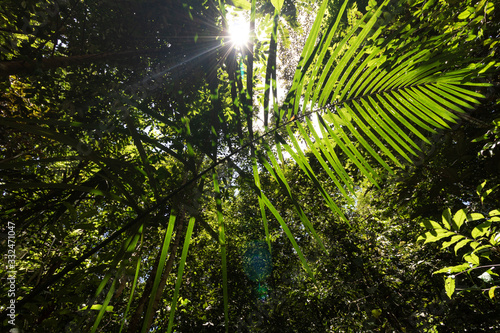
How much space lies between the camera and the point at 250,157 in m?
0.70

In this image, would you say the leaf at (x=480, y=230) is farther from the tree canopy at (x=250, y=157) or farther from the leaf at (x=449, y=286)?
the leaf at (x=449, y=286)

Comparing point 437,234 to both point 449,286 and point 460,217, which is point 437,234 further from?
point 449,286

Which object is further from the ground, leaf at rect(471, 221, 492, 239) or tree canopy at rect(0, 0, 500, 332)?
tree canopy at rect(0, 0, 500, 332)

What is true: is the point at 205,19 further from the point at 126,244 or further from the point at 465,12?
the point at 126,244

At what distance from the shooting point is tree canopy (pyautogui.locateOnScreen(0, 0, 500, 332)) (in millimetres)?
672

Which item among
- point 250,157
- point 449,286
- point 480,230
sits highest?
point 250,157

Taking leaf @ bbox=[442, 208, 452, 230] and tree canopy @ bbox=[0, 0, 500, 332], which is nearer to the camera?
tree canopy @ bbox=[0, 0, 500, 332]

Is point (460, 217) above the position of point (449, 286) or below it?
above

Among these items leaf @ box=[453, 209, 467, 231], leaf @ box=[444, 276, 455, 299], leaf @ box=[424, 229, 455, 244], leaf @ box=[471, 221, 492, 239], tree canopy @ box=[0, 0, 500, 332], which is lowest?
leaf @ box=[444, 276, 455, 299]

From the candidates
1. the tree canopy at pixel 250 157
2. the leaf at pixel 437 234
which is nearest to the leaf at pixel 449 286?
the tree canopy at pixel 250 157

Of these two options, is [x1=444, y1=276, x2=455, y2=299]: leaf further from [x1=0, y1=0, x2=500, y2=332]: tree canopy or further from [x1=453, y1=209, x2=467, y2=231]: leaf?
[x1=453, y1=209, x2=467, y2=231]: leaf

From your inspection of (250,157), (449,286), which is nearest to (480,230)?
(449,286)

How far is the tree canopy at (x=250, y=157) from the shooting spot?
2.20 ft

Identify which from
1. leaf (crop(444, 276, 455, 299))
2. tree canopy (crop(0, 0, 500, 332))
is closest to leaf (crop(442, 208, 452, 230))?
tree canopy (crop(0, 0, 500, 332))
